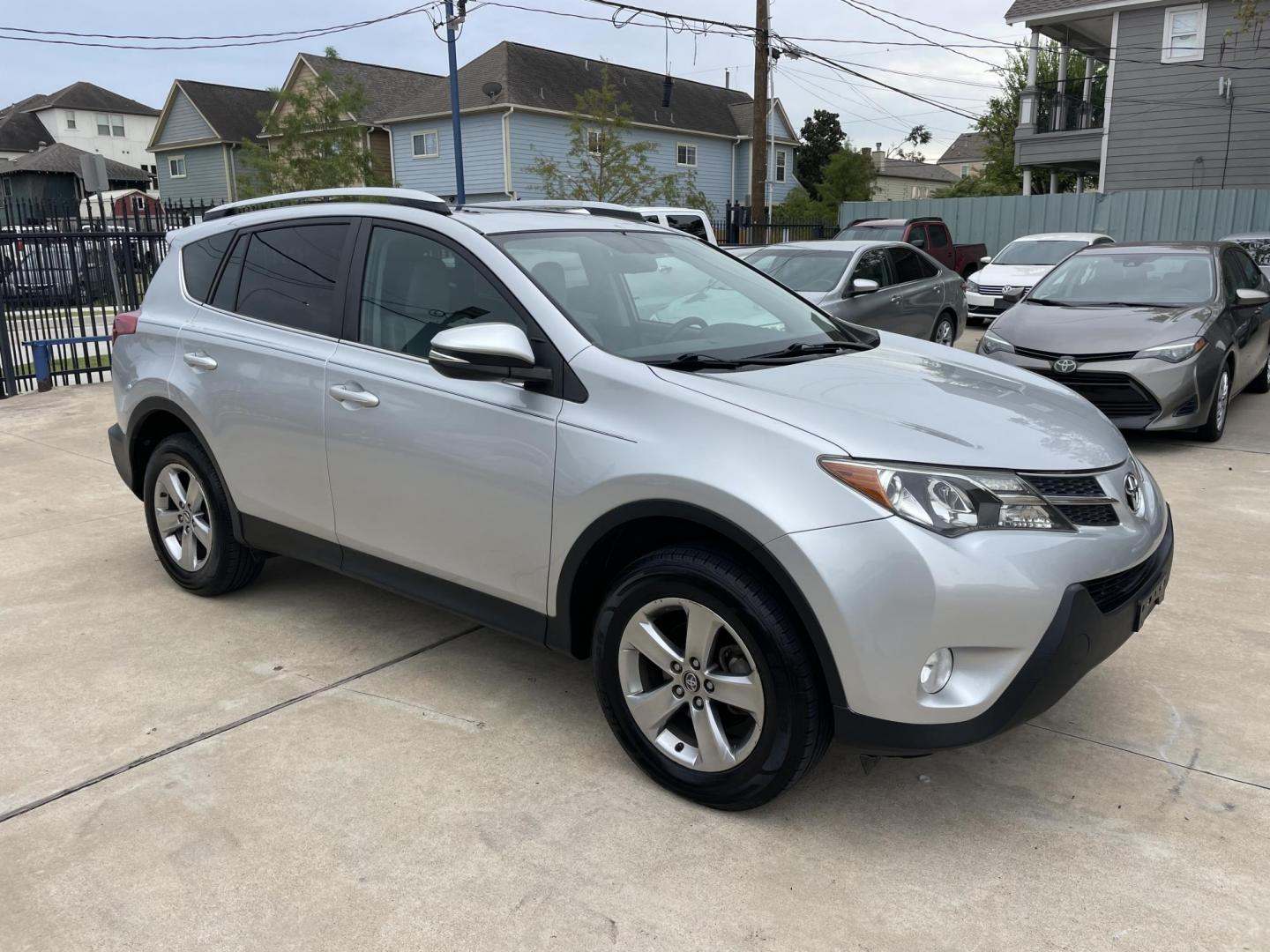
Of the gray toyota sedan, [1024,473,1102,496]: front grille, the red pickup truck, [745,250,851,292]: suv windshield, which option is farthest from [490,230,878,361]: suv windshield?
the red pickup truck

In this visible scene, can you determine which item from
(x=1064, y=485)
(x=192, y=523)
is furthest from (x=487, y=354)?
(x=192, y=523)

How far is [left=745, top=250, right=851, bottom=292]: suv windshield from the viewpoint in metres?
9.99

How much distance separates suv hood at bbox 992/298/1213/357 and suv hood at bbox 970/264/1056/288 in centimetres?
798

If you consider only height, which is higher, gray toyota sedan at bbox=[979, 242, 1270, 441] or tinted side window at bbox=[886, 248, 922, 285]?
tinted side window at bbox=[886, 248, 922, 285]

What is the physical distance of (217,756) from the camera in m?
3.35

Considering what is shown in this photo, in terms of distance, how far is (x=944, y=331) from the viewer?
11852 mm

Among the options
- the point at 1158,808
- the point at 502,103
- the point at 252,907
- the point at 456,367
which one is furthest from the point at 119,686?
the point at 502,103

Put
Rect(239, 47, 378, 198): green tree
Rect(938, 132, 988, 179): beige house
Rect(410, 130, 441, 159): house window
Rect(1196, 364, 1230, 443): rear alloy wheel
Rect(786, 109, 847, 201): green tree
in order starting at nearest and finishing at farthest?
Rect(1196, 364, 1230, 443): rear alloy wheel → Rect(239, 47, 378, 198): green tree → Rect(410, 130, 441, 159): house window → Rect(786, 109, 847, 201): green tree → Rect(938, 132, 988, 179): beige house

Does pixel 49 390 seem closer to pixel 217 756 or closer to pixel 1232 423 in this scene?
pixel 217 756

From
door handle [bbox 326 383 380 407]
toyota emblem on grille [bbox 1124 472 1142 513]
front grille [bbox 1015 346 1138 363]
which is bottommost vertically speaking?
front grille [bbox 1015 346 1138 363]

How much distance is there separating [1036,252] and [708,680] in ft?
51.3

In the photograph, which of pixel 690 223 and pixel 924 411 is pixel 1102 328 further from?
pixel 690 223

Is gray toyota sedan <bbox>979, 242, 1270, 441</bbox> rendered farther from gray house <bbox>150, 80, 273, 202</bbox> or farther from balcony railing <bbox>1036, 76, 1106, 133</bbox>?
gray house <bbox>150, 80, 273, 202</bbox>

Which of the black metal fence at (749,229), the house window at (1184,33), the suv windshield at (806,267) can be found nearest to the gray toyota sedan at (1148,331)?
the suv windshield at (806,267)
